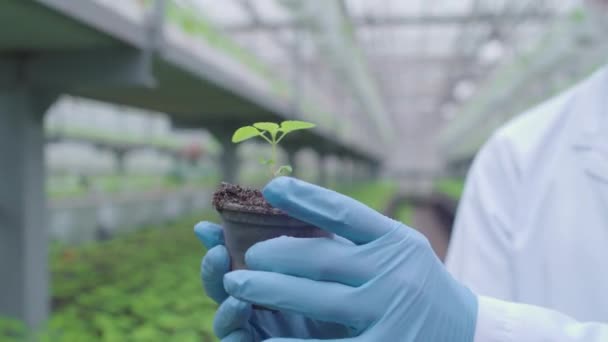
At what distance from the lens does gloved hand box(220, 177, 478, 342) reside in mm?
733

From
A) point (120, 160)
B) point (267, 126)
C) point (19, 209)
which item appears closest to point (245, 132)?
point (267, 126)

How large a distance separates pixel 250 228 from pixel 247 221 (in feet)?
0.05

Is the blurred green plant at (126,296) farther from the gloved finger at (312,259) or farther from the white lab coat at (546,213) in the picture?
the gloved finger at (312,259)

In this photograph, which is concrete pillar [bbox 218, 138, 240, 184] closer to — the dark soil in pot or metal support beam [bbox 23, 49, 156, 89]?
metal support beam [bbox 23, 49, 156, 89]

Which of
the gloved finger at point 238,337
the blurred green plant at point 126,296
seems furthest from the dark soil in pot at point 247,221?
the blurred green plant at point 126,296

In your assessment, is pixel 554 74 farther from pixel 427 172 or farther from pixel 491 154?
pixel 427 172

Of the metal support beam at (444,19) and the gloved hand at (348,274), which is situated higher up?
the metal support beam at (444,19)

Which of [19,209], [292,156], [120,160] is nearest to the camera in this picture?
[19,209]

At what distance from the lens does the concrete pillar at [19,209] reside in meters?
2.85

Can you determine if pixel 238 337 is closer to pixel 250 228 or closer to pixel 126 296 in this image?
pixel 250 228

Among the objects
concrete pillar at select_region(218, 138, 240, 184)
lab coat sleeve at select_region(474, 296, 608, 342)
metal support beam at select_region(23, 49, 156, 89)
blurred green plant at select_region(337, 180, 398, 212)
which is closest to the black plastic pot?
lab coat sleeve at select_region(474, 296, 608, 342)

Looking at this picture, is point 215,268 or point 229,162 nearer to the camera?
point 215,268

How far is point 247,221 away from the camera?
29.0 inches

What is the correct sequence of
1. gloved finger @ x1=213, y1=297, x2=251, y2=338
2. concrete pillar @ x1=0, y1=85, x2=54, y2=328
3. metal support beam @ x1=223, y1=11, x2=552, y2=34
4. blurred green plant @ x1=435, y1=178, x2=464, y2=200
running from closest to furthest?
gloved finger @ x1=213, y1=297, x2=251, y2=338
concrete pillar @ x1=0, y1=85, x2=54, y2=328
metal support beam @ x1=223, y1=11, x2=552, y2=34
blurred green plant @ x1=435, y1=178, x2=464, y2=200
